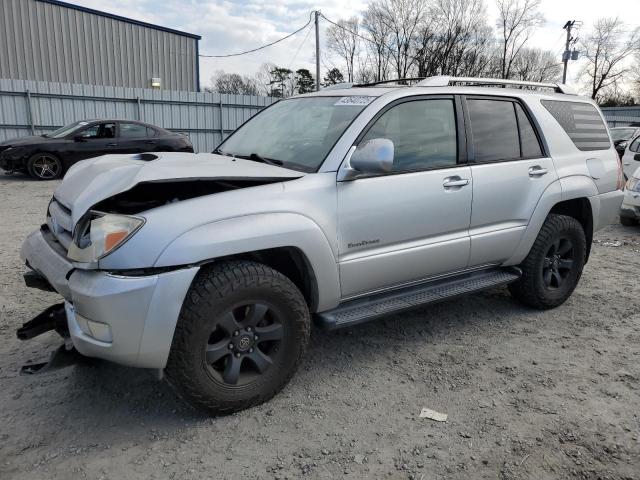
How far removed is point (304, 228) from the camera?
2846mm

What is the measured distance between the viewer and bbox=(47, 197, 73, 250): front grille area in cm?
287

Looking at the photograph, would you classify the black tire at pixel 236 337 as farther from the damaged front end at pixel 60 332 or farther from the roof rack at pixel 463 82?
the roof rack at pixel 463 82

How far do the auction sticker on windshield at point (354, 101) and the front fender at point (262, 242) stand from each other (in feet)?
3.28

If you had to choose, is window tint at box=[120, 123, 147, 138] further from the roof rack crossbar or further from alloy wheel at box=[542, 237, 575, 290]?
alloy wheel at box=[542, 237, 575, 290]

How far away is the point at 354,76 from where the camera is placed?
36.9 m

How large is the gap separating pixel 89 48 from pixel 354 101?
21977mm

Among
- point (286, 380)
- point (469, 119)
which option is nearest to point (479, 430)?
point (286, 380)

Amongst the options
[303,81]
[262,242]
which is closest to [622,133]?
[262,242]

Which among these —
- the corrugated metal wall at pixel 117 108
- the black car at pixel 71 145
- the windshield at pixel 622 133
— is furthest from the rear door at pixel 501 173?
the corrugated metal wall at pixel 117 108

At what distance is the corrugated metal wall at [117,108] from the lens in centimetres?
1442

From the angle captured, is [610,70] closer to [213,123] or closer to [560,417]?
[213,123]

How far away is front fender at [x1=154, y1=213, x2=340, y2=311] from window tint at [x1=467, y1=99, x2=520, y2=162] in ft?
5.09

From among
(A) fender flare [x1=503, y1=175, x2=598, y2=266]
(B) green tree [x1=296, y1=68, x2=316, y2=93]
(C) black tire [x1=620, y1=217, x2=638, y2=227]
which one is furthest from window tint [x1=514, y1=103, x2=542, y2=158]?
(B) green tree [x1=296, y1=68, x2=316, y2=93]

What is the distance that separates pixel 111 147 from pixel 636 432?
11.9 m
